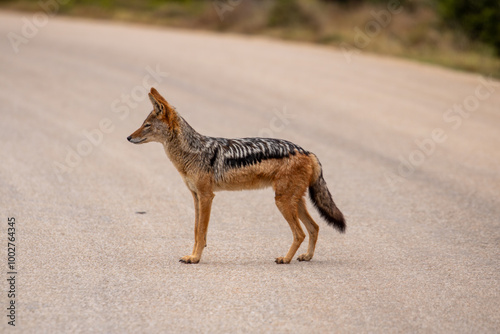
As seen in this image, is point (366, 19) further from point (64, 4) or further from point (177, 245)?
point (177, 245)

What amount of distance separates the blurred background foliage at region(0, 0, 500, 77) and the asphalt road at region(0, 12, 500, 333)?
341 cm

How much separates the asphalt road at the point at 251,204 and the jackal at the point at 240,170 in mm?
411

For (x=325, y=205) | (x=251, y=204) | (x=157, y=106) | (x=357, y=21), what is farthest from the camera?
(x=357, y=21)

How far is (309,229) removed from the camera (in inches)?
275

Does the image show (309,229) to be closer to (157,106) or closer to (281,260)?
(281,260)

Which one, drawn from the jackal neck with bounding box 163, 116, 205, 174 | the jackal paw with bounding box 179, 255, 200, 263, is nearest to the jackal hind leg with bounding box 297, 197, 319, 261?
the jackal paw with bounding box 179, 255, 200, 263

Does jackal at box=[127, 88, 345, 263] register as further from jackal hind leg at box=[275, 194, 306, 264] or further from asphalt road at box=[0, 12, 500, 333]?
asphalt road at box=[0, 12, 500, 333]

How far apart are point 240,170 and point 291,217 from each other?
707mm

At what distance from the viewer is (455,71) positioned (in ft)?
59.6

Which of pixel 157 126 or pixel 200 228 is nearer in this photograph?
pixel 200 228

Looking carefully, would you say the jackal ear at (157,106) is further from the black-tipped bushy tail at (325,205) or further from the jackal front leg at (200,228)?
the black-tipped bushy tail at (325,205)

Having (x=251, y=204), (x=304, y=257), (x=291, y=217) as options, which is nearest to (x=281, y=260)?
(x=304, y=257)

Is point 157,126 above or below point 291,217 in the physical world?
above

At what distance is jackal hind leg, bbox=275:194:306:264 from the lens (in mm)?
6742
